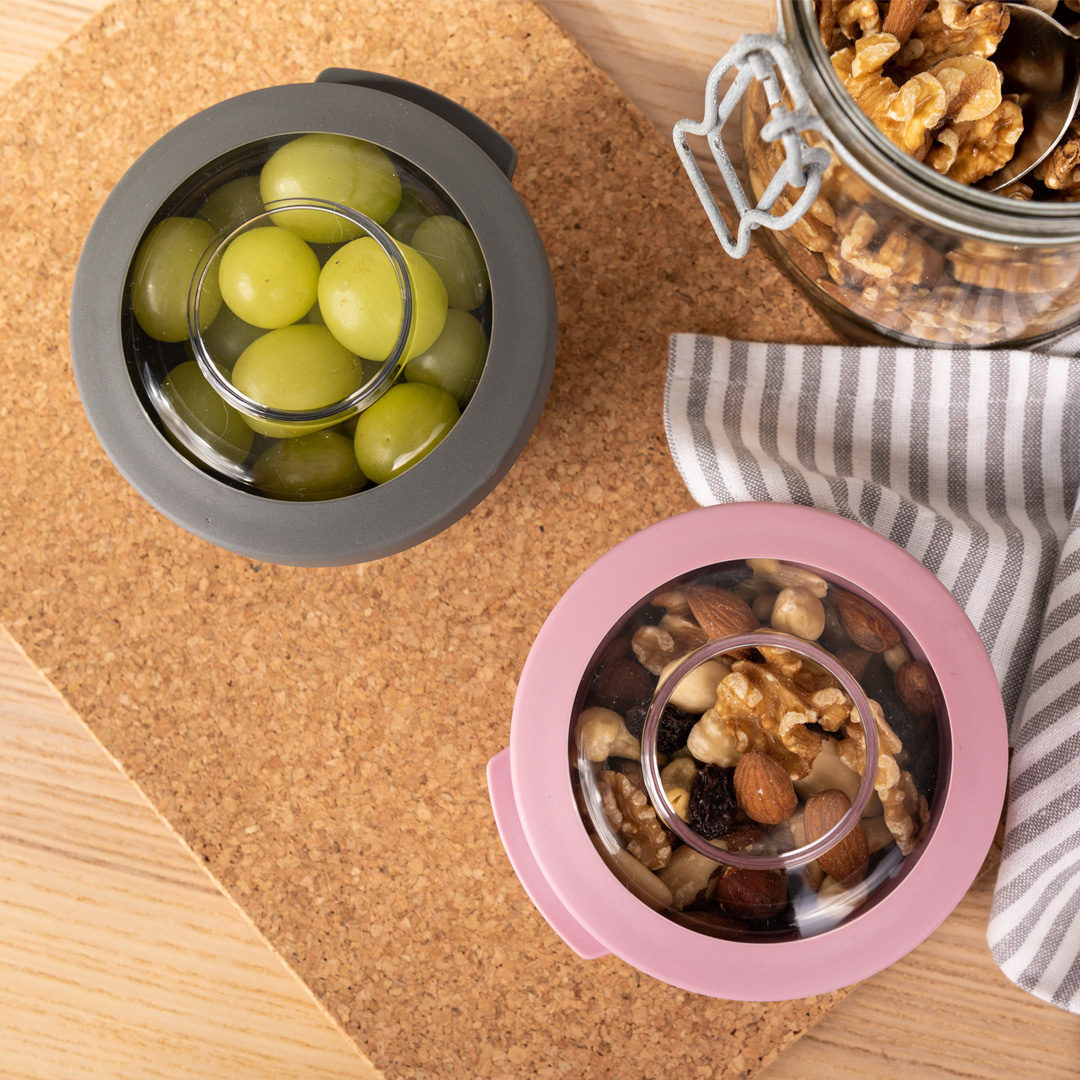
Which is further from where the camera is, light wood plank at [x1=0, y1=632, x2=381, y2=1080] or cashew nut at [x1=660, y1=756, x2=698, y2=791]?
light wood plank at [x1=0, y1=632, x2=381, y2=1080]

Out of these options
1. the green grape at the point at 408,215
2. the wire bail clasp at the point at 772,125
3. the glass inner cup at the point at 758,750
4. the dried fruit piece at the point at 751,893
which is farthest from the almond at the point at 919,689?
the green grape at the point at 408,215

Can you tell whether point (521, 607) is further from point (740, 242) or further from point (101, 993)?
point (101, 993)

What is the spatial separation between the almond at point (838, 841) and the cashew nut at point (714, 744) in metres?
0.04

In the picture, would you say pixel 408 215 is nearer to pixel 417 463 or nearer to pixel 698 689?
pixel 417 463

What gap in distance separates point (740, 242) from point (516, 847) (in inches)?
13.2

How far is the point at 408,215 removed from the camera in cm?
48

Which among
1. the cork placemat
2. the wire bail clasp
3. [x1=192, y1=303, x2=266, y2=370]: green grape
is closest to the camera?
the wire bail clasp

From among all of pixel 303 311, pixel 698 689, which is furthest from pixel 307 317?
pixel 698 689

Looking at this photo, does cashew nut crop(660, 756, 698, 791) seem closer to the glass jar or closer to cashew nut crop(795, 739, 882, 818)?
cashew nut crop(795, 739, 882, 818)

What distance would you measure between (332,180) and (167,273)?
97mm

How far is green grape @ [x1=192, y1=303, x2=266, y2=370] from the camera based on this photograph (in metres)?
0.45

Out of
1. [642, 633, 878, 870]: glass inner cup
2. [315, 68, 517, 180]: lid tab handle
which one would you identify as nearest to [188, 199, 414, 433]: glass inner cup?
[315, 68, 517, 180]: lid tab handle

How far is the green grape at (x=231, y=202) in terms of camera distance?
1.56 ft

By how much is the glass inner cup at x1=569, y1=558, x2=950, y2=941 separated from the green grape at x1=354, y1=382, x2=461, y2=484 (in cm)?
13
